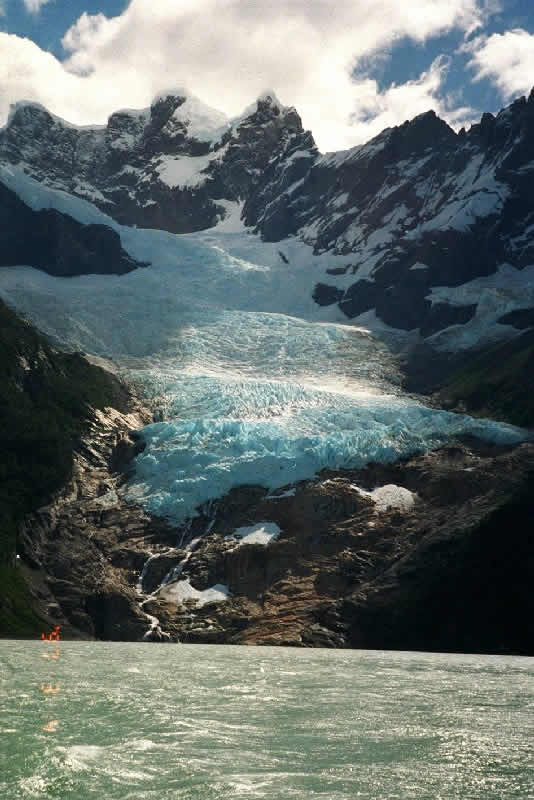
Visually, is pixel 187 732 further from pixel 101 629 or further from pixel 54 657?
pixel 101 629

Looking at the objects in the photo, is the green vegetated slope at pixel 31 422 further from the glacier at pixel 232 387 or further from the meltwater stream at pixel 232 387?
the meltwater stream at pixel 232 387

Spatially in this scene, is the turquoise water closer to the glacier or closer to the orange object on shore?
the orange object on shore

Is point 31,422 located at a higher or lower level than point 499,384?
lower

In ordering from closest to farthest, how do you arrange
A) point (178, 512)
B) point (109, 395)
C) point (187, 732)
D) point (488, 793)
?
point (488, 793) < point (187, 732) < point (178, 512) < point (109, 395)

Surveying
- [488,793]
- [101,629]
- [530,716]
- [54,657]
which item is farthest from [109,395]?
[488,793]

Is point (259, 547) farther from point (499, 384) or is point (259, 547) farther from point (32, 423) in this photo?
point (499, 384)

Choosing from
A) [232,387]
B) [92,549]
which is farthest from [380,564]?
[232,387]

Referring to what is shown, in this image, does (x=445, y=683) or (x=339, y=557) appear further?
(x=339, y=557)

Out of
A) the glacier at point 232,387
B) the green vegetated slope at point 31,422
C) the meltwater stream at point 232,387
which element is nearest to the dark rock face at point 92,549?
the green vegetated slope at point 31,422
